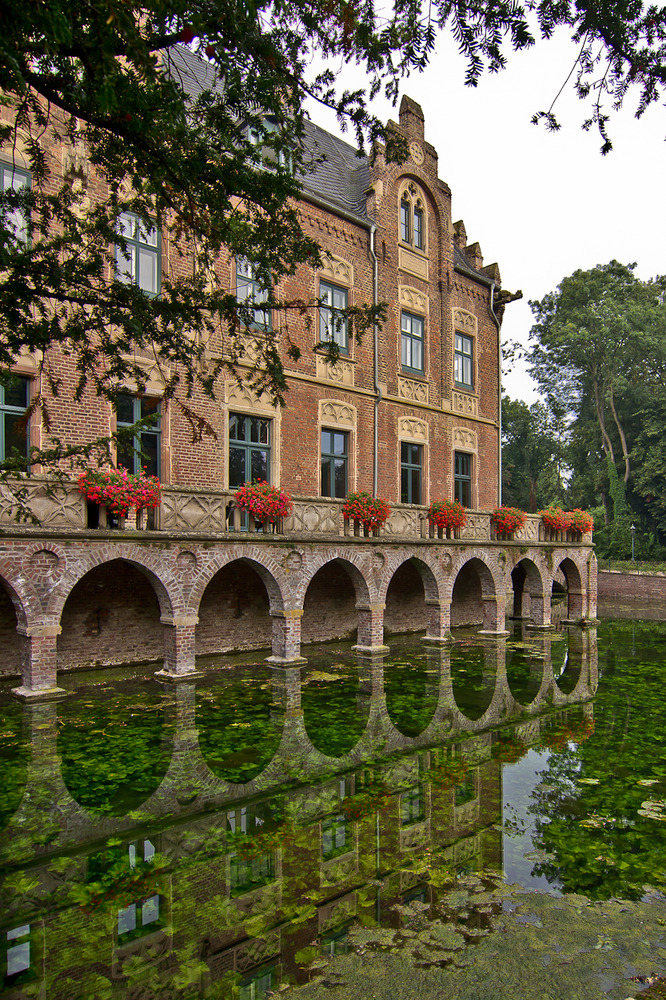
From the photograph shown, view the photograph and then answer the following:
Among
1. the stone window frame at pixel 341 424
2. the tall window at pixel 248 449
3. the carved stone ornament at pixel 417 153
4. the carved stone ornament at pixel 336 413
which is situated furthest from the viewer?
the carved stone ornament at pixel 417 153

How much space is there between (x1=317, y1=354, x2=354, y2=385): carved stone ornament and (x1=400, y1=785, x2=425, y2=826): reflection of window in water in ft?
38.8

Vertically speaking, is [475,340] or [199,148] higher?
[475,340]

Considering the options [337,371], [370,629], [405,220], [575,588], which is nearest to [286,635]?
[370,629]

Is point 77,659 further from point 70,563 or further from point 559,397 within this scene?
point 559,397

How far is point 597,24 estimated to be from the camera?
396 cm

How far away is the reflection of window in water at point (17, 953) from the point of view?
12.9 feet

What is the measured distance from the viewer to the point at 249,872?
5.21 meters

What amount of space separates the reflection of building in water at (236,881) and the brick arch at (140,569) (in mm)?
3391

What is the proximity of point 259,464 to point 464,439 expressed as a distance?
903 centimetres

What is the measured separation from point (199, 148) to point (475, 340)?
19585mm

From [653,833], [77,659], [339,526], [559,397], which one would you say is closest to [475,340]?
[339,526]

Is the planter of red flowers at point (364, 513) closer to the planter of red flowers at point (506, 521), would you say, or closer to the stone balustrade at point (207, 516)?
the stone balustrade at point (207, 516)

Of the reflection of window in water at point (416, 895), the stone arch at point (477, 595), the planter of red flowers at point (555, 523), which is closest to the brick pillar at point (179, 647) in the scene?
the reflection of window in water at point (416, 895)

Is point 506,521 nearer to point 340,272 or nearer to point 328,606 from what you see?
point 328,606
